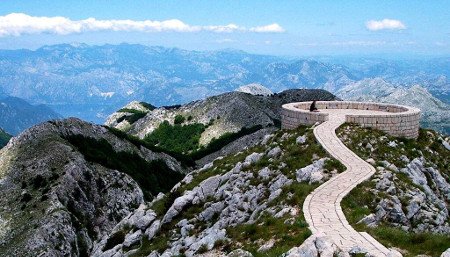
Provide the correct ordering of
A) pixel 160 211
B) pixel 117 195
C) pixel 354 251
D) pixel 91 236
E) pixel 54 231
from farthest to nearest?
1. pixel 117 195
2. pixel 91 236
3. pixel 54 231
4. pixel 160 211
5. pixel 354 251

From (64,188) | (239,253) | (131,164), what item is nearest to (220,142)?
(131,164)

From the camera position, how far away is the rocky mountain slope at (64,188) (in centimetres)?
8562

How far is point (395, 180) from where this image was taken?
103ft

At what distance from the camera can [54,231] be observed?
282 feet

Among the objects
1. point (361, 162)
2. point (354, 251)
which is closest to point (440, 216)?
point (361, 162)

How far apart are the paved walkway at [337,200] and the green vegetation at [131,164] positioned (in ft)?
276

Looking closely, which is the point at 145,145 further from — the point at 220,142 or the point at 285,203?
the point at 285,203

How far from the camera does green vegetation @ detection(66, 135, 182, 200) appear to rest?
118 m

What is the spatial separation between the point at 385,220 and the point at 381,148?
12587 mm

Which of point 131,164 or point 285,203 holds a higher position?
point 285,203

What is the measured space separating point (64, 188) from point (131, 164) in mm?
34456

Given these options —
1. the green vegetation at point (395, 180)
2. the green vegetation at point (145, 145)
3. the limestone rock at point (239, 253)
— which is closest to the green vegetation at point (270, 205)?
the limestone rock at point (239, 253)

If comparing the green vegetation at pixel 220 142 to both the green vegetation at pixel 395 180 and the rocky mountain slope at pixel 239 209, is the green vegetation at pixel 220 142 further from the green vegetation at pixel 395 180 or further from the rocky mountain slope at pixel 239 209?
the rocky mountain slope at pixel 239 209

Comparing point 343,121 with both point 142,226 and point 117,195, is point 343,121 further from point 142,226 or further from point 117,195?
point 117,195
